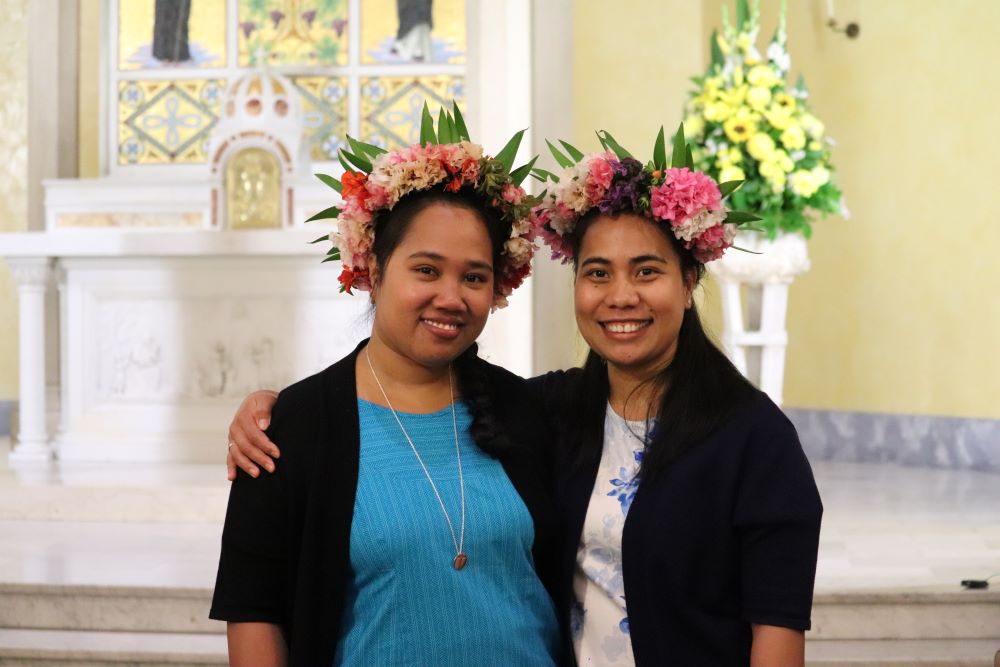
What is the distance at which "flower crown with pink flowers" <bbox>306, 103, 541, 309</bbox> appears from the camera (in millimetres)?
1867

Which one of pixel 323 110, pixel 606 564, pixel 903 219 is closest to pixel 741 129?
pixel 903 219

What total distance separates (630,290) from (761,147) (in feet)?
9.72

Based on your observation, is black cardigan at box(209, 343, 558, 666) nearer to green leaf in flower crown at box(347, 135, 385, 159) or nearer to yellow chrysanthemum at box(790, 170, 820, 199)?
green leaf in flower crown at box(347, 135, 385, 159)

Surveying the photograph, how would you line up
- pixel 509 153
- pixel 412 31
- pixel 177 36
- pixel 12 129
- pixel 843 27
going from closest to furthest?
pixel 509 153 < pixel 843 27 < pixel 12 129 < pixel 412 31 < pixel 177 36

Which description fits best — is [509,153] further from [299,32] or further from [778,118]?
[299,32]

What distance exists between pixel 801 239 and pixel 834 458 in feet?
7.89

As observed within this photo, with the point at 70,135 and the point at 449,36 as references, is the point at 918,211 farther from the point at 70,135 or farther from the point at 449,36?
the point at 70,135

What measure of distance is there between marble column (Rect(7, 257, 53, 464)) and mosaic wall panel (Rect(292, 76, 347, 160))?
97.1 inches

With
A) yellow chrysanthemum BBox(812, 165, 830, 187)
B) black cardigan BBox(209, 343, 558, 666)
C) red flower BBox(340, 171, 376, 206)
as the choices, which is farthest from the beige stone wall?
black cardigan BBox(209, 343, 558, 666)

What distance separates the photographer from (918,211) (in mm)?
6566

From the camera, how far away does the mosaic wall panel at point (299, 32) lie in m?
8.06

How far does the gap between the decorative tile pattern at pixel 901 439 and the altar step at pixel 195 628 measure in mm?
3010

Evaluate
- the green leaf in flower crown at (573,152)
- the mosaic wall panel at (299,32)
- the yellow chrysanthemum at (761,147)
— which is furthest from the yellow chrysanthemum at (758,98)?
the mosaic wall panel at (299,32)

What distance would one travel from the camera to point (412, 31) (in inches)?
314
